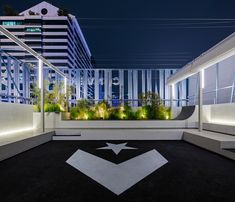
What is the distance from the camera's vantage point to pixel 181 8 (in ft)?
40.1

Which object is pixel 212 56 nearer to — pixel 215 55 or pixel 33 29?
pixel 215 55

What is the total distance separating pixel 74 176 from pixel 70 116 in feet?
13.7

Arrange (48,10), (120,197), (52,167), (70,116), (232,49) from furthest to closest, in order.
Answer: (48,10) < (70,116) < (232,49) < (52,167) < (120,197)

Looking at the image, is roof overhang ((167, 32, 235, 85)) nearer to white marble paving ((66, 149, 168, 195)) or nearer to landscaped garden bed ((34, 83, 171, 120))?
landscaped garden bed ((34, 83, 171, 120))

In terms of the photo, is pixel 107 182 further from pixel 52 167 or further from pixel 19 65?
pixel 19 65

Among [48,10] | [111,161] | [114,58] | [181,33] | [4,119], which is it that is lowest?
[111,161]

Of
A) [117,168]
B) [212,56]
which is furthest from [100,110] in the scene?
[117,168]

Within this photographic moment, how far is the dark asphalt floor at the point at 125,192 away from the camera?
1822mm

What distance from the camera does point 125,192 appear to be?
194 centimetres

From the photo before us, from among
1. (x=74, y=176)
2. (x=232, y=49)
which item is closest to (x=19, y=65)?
(x=74, y=176)

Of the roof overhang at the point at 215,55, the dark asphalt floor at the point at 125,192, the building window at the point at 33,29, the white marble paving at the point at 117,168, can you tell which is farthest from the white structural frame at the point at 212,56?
the building window at the point at 33,29

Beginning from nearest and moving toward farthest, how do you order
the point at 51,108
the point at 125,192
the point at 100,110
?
the point at 125,192 → the point at 51,108 → the point at 100,110

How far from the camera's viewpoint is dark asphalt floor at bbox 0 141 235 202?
182cm

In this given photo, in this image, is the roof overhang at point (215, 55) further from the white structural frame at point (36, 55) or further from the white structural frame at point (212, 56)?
the white structural frame at point (36, 55)
